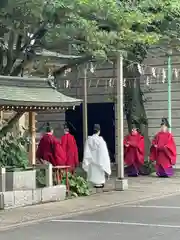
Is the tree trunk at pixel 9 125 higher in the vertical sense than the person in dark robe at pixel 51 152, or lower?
higher

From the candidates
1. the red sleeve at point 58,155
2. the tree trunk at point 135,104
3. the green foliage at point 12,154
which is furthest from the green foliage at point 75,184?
the tree trunk at point 135,104

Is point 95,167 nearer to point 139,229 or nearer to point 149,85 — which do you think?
point 139,229

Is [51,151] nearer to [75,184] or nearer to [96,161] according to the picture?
[96,161]

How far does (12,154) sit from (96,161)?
316 cm

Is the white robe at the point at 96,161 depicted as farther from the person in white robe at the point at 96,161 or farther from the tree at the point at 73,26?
the tree at the point at 73,26

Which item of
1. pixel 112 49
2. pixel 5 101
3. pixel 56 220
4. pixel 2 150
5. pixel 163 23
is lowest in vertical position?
pixel 56 220

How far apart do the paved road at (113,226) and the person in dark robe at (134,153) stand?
7.88 meters

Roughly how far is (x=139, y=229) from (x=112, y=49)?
6.40 meters

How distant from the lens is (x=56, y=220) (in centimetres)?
1231

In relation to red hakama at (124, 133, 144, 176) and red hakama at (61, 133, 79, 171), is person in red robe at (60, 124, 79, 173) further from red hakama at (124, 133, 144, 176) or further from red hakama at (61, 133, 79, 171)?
red hakama at (124, 133, 144, 176)

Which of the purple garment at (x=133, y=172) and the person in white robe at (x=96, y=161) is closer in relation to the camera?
the person in white robe at (x=96, y=161)

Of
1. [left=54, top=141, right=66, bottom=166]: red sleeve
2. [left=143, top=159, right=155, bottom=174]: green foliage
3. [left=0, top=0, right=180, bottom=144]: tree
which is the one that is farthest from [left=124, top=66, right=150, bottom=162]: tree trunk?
[left=0, top=0, right=180, bottom=144]: tree

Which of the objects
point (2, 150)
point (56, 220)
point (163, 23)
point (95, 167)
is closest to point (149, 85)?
point (163, 23)

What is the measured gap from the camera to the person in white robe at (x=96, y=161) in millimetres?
17391
